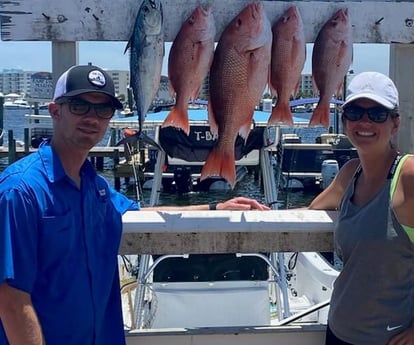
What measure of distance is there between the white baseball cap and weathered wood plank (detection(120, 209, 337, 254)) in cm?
A: 56

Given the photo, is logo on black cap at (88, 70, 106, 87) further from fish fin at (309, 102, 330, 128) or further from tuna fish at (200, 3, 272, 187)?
fish fin at (309, 102, 330, 128)

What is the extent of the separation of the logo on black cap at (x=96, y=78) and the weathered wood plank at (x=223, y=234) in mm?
619

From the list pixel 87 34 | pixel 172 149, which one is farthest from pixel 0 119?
pixel 87 34

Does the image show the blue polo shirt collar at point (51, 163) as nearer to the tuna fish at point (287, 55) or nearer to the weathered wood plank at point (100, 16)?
the weathered wood plank at point (100, 16)

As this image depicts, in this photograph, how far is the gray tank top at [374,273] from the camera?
2156mm

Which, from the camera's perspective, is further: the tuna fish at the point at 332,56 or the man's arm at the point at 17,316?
the tuna fish at the point at 332,56

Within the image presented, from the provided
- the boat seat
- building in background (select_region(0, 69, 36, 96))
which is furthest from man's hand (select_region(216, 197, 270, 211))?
building in background (select_region(0, 69, 36, 96))

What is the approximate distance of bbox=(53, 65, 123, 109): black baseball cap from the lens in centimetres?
219

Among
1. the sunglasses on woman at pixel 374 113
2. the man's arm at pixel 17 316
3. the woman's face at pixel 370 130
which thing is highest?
the sunglasses on woman at pixel 374 113

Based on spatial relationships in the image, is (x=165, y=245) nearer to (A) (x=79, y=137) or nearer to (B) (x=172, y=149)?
(A) (x=79, y=137)

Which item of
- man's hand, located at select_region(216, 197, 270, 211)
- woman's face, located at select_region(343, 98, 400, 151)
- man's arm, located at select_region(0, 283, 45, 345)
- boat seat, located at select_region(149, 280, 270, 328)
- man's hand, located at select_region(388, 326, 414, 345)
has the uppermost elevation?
woman's face, located at select_region(343, 98, 400, 151)

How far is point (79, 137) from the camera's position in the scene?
220 cm

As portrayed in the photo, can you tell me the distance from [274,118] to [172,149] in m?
4.20

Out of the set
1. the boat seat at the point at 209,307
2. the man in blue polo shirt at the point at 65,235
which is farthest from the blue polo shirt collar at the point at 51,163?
the boat seat at the point at 209,307
